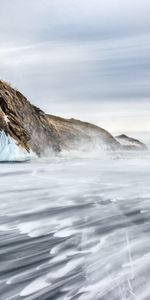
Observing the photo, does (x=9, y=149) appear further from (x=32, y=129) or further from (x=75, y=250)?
(x=75, y=250)

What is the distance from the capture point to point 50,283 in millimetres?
7320

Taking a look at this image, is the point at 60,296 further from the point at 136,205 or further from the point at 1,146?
the point at 1,146

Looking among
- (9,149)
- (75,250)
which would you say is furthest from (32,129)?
(75,250)

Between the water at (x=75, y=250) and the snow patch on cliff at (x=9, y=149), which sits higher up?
the water at (x=75, y=250)

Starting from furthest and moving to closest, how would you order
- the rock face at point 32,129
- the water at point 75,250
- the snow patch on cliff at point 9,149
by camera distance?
1. the rock face at point 32,129
2. the snow patch on cliff at point 9,149
3. the water at point 75,250

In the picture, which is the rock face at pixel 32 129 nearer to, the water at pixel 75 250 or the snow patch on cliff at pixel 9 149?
the snow patch on cliff at pixel 9 149

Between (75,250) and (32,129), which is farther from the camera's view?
(32,129)

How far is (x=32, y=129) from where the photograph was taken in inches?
3410

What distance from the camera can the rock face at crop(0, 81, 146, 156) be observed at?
62.0 meters

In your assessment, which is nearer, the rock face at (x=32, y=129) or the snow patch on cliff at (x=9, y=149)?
the snow patch on cliff at (x=9, y=149)

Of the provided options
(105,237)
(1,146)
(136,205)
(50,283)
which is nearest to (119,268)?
(50,283)

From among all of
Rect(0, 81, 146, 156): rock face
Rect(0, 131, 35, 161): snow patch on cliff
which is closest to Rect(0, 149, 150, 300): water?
Rect(0, 131, 35, 161): snow patch on cliff

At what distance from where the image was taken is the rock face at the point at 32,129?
62000 millimetres

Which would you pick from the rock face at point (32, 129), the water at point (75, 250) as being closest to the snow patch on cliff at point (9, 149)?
the rock face at point (32, 129)
